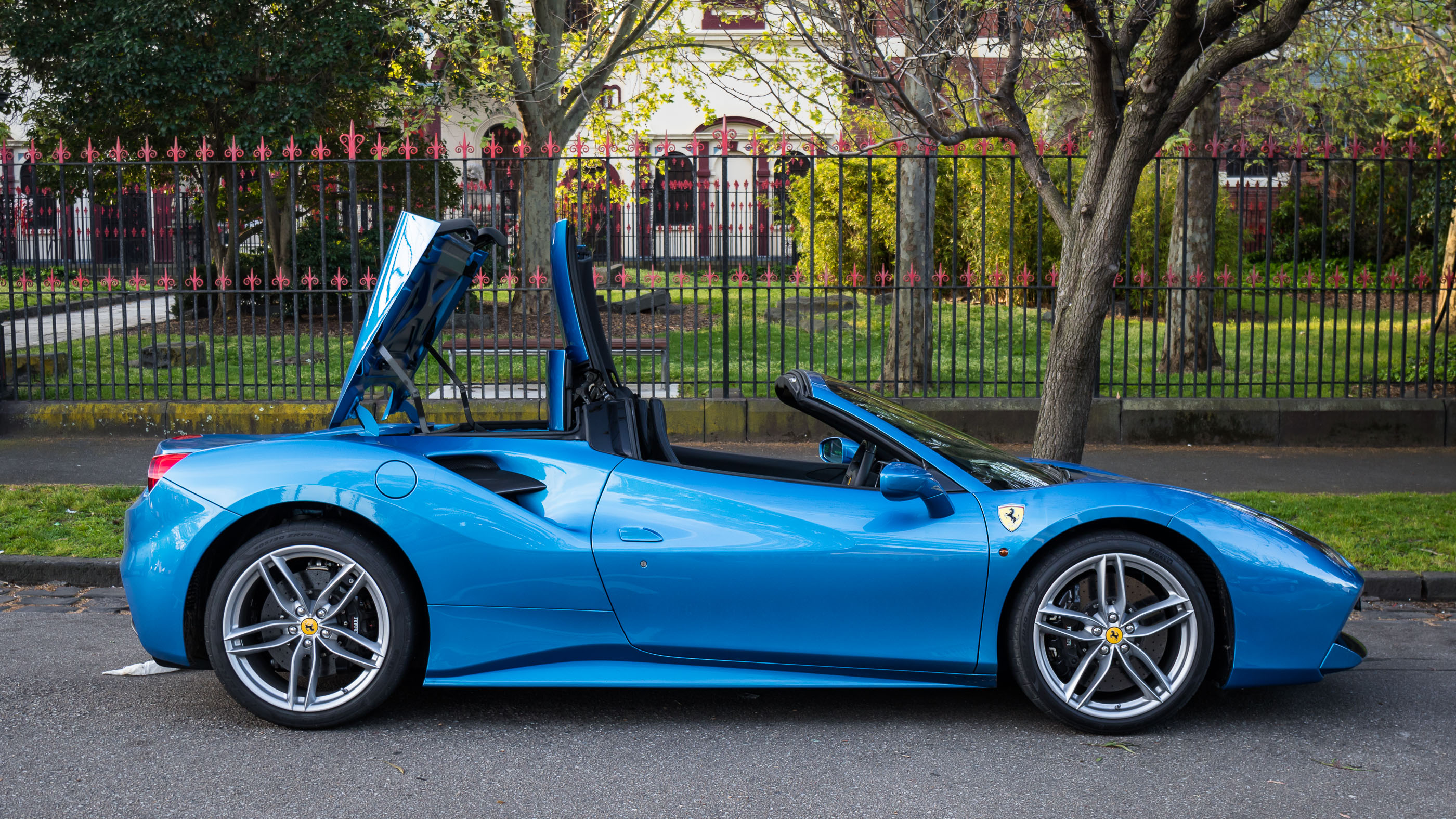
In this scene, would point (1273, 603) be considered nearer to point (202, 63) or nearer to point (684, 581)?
point (684, 581)

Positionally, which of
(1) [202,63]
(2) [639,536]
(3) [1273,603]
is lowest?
(3) [1273,603]

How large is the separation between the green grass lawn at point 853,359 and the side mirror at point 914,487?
11.8 ft

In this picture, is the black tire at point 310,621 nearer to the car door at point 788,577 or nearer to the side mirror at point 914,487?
the car door at point 788,577

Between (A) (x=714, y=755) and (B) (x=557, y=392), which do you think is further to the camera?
(B) (x=557, y=392)

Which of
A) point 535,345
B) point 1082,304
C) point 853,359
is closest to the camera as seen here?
point 1082,304

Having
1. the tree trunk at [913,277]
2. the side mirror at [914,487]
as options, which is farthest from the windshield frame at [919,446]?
the tree trunk at [913,277]

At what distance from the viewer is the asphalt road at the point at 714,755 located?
3.40 meters

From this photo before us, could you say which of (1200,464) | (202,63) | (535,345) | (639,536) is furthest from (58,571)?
(202,63)

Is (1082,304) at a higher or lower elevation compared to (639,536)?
higher

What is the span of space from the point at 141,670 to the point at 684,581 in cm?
232

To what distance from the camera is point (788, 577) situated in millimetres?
3846

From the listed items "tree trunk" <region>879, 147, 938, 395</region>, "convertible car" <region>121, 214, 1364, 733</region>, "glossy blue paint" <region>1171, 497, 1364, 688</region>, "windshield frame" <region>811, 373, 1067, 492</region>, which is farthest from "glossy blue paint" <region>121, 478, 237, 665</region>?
"tree trunk" <region>879, 147, 938, 395</region>

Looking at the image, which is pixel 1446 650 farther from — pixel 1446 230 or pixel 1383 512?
pixel 1446 230

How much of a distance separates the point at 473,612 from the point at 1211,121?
1260cm
